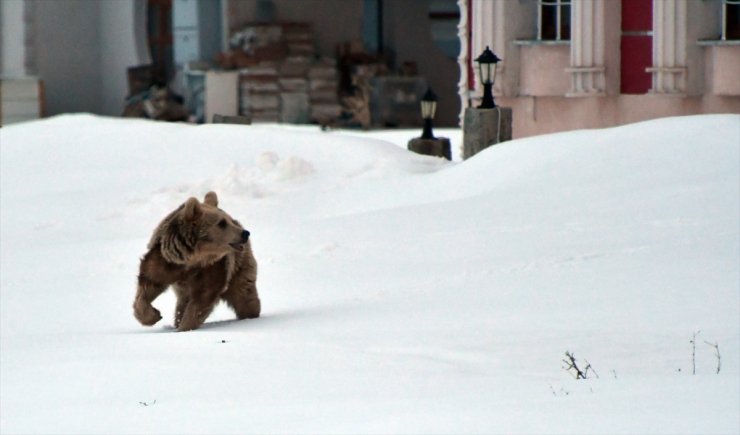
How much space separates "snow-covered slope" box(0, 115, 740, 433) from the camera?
5059 millimetres

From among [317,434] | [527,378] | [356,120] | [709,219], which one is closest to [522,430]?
[317,434]

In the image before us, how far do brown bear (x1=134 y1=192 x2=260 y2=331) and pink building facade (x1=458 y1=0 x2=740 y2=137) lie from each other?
10.4m

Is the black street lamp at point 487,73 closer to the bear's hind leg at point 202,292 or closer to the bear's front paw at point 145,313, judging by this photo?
the bear's hind leg at point 202,292

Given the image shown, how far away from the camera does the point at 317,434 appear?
14.9 feet

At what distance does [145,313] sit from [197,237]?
48cm

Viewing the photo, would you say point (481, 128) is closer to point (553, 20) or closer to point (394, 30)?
point (553, 20)

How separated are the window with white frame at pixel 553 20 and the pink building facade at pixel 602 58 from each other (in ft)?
0.04

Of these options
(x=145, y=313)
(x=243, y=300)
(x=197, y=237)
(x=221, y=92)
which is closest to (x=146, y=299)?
(x=145, y=313)

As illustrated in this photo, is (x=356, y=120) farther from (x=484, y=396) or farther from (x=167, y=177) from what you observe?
(x=484, y=396)

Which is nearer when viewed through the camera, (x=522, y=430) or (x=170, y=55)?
(x=522, y=430)

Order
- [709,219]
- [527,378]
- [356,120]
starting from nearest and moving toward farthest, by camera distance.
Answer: [527,378], [709,219], [356,120]

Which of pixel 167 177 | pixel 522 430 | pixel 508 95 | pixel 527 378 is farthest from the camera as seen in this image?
pixel 508 95

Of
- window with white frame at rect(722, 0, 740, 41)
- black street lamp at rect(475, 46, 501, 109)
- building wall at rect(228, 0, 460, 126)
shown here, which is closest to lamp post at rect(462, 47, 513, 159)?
black street lamp at rect(475, 46, 501, 109)

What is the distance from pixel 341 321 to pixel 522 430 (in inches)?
120
